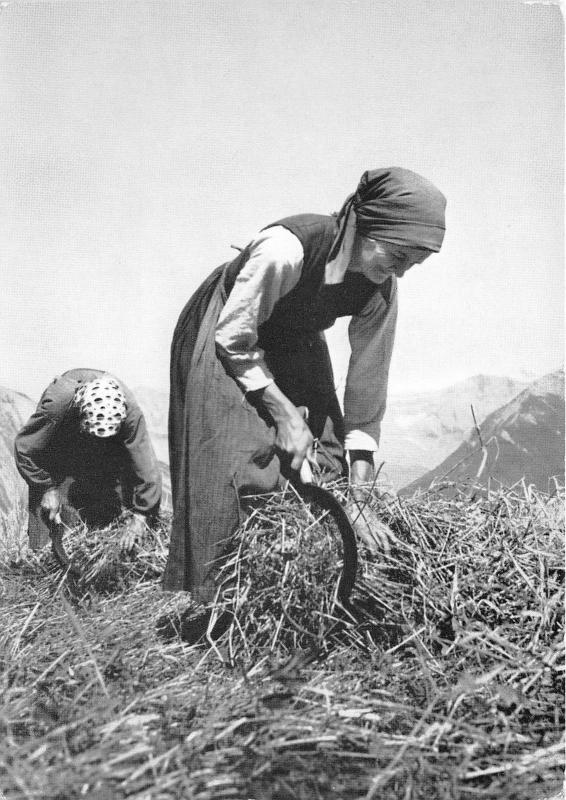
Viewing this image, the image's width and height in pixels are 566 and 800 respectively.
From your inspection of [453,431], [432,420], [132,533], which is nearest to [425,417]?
[432,420]

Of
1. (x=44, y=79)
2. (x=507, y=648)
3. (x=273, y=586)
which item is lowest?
(x=507, y=648)

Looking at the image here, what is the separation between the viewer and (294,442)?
6.63 feet

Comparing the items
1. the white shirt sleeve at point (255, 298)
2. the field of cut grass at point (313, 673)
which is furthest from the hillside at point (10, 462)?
the white shirt sleeve at point (255, 298)

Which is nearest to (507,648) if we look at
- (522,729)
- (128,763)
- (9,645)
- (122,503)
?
(522,729)

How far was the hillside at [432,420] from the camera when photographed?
3723 millimetres

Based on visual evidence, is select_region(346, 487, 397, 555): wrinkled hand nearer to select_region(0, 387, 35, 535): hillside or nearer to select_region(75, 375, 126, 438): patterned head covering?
select_region(75, 375, 126, 438): patterned head covering

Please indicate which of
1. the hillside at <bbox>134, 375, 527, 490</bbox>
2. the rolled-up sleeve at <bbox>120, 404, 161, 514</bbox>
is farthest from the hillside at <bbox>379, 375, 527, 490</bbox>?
the rolled-up sleeve at <bbox>120, 404, 161, 514</bbox>

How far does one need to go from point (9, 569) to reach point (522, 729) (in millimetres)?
1956

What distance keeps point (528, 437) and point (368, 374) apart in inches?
89.4

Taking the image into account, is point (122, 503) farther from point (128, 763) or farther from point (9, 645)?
point (128, 763)

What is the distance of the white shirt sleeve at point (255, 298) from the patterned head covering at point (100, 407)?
0.89 meters

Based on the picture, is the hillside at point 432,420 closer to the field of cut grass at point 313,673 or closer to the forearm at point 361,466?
the forearm at point 361,466

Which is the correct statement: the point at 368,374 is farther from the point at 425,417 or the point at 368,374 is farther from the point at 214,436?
the point at 425,417

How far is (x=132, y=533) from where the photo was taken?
2.83 m
